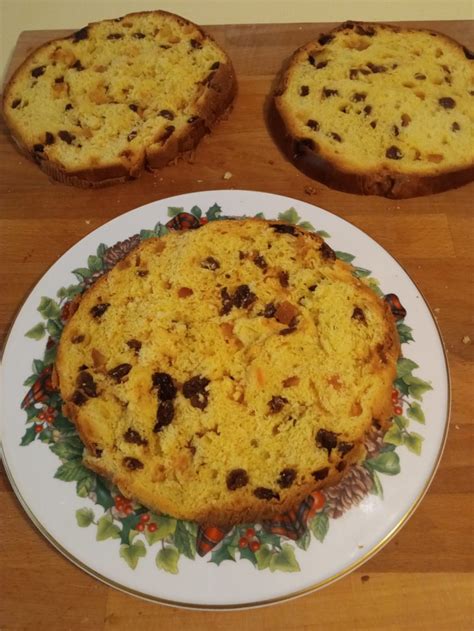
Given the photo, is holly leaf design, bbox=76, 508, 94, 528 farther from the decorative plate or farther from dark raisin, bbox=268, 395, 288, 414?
dark raisin, bbox=268, 395, 288, 414

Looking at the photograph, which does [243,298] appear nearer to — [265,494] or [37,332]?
[265,494]

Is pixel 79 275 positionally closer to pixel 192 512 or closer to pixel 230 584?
pixel 192 512

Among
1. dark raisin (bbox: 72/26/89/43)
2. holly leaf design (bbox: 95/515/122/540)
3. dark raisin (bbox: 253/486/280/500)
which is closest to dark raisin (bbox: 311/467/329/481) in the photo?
dark raisin (bbox: 253/486/280/500)

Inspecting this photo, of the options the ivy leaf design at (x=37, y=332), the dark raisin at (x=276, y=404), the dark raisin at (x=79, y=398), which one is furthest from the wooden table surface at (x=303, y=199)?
the dark raisin at (x=276, y=404)

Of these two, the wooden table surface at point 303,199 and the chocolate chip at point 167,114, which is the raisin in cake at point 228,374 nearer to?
the wooden table surface at point 303,199

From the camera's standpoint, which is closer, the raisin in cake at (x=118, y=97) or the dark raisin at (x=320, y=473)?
the dark raisin at (x=320, y=473)

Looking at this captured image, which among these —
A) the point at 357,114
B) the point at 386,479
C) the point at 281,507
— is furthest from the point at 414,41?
the point at 281,507

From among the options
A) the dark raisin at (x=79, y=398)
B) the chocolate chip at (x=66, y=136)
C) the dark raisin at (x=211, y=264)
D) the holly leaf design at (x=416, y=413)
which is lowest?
the holly leaf design at (x=416, y=413)
